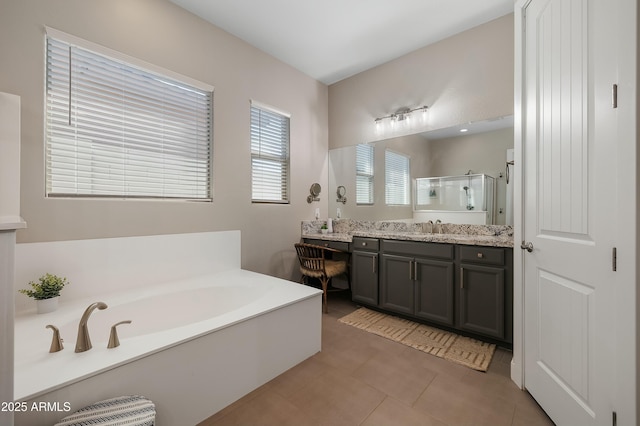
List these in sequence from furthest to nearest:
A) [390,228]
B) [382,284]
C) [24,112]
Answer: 1. [390,228]
2. [382,284]
3. [24,112]

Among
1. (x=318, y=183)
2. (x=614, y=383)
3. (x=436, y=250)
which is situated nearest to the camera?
(x=614, y=383)

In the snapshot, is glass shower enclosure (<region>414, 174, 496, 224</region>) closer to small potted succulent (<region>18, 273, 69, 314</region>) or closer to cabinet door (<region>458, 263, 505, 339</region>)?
cabinet door (<region>458, 263, 505, 339</region>)

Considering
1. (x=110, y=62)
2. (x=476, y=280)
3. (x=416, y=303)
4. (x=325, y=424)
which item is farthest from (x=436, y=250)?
(x=110, y=62)

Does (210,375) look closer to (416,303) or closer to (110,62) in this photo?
(416,303)

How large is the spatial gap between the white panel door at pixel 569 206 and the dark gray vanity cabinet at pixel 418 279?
75cm

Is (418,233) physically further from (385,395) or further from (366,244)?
(385,395)

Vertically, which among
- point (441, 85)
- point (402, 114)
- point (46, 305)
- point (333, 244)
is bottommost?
point (46, 305)

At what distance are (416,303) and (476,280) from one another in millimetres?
595

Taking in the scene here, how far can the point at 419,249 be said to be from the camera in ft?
8.33

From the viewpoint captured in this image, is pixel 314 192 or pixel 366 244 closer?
pixel 366 244

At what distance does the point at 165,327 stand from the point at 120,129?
1.57m

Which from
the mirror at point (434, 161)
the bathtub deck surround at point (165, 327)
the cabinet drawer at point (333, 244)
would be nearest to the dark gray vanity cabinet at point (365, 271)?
the cabinet drawer at point (333, 244)

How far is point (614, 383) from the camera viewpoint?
104 cm

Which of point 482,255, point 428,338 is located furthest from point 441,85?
point 428,338
